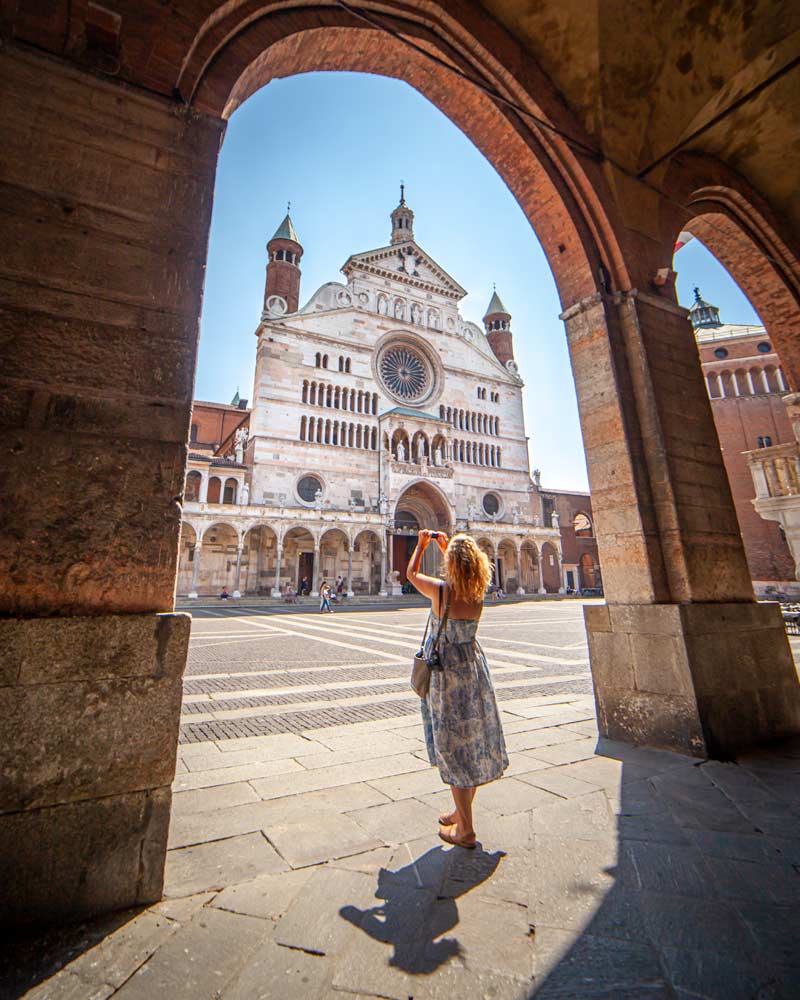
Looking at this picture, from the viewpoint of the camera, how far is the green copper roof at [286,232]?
31547 millimetres

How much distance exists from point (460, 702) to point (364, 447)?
89.8 feet

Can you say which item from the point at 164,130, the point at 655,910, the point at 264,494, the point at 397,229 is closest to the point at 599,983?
the point at 655,910

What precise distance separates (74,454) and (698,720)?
3.95 m

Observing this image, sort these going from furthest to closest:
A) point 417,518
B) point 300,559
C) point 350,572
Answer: point 417,518
point 300,559
point 350,572

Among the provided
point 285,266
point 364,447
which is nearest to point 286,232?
point 285,266

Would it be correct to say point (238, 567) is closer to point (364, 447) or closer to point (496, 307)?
point (364, 447)

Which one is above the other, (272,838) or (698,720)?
(698,720)

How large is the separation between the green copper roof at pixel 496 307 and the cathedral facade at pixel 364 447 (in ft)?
15.2

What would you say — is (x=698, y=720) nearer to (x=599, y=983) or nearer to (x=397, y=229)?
(x=599, y=983)

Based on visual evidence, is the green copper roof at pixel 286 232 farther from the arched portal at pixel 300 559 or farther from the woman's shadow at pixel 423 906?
the woman's shadow at pixel 423 906

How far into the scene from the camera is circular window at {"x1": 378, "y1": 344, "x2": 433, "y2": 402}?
3194 cm

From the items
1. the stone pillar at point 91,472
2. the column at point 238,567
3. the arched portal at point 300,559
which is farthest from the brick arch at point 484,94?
the arched portal at point 300,559

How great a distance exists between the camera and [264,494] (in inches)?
996

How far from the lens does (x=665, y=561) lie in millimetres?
3596
